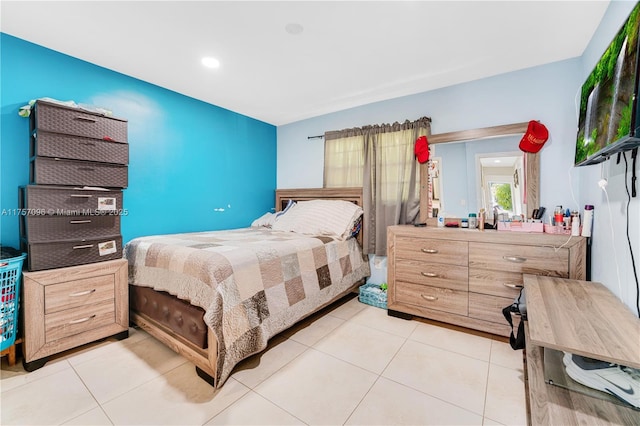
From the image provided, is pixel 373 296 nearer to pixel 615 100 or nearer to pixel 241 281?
pixel 241 281

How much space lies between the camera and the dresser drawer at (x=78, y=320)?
183cm

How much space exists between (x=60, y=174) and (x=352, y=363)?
2376 mm

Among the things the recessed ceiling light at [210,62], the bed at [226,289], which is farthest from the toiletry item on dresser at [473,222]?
the recessed ceiling light at [210,62]

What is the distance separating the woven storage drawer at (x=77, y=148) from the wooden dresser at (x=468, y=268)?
2384 mm

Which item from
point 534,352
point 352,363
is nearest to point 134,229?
point 352,363

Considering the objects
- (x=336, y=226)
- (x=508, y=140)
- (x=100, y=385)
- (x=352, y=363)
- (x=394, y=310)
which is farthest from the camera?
(x=336, y=226)

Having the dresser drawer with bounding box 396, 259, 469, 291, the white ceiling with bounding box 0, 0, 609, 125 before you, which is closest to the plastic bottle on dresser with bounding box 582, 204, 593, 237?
the dresser drawer with bounding box 396, 259, 469, 291

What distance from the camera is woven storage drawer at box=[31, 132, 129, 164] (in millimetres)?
1828

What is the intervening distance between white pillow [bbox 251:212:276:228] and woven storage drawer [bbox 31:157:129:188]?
164cm

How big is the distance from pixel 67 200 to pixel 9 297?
66 centimetres

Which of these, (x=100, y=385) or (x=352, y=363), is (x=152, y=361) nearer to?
(x=100, y=385)

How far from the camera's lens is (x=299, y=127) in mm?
3893

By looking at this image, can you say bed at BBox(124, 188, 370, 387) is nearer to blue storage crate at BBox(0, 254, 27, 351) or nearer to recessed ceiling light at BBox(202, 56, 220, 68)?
blue storage crate at BBox(0, 254, 27, 351)

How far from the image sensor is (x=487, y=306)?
2.15 m
